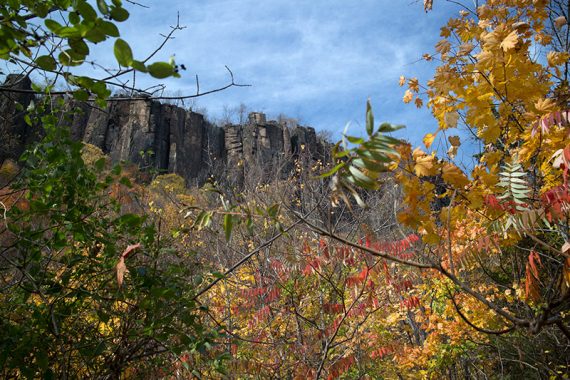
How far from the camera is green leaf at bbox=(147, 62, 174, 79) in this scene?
0.90m

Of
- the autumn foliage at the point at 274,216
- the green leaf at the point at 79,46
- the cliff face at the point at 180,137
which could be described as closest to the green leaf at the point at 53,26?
the green leaf at the point at 79,46

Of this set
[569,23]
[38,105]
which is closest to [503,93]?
[569,23]

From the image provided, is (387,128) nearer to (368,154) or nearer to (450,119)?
(368,154)

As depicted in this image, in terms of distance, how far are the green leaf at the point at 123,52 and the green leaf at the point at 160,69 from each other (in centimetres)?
5

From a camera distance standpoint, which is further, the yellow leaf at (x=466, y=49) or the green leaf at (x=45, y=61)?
the yellow leaf at (x=466, y=49)

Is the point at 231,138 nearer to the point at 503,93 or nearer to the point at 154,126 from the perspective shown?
the point at 154,126

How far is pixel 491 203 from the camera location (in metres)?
1.87

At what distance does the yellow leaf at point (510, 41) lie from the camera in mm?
1906

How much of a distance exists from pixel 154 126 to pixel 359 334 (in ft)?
120

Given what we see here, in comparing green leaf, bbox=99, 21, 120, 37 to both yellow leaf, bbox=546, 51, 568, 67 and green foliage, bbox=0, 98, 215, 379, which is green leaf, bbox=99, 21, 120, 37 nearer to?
green foliage, bbox=0, 98, 215, 379

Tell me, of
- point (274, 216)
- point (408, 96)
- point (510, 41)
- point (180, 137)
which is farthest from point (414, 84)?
point (180, 137)

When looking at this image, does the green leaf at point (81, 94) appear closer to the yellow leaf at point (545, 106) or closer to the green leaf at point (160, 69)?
the green leaf at point (160, 69)

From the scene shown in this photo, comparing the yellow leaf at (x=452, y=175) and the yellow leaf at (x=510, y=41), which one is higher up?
the yellow leaf at (x=510, y=41)

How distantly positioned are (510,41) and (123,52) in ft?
5.89
